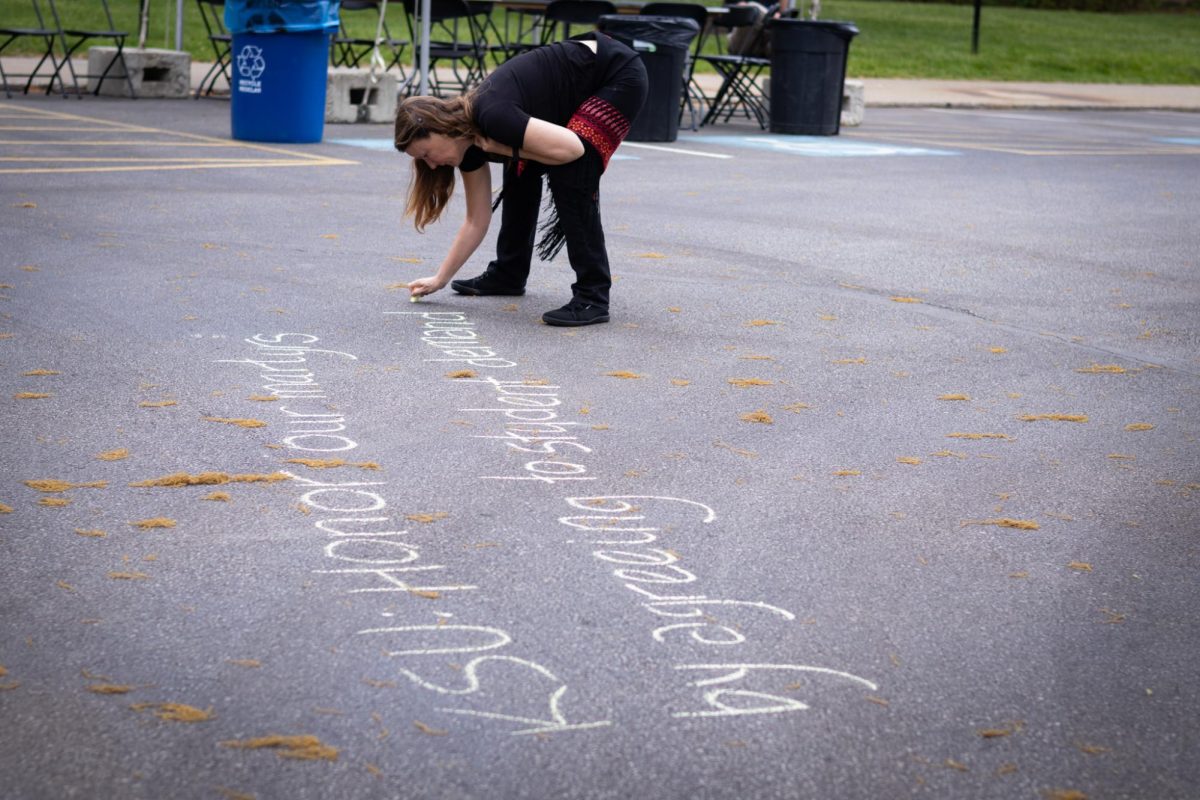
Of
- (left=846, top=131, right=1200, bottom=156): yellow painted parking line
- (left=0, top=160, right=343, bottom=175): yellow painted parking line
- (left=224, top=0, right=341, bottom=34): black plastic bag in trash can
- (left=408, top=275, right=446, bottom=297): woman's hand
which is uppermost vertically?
(left=224, top=0, right=341, bottom=34): black plastic bag in trash can

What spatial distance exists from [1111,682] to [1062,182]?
10.4 metres

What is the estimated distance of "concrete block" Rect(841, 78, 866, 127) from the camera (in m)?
17.8

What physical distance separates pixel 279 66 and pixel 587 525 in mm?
9294

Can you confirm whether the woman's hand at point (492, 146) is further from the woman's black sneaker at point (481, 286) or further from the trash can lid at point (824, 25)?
the trash can lid at point (824, 25)

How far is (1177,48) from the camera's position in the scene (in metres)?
37.1

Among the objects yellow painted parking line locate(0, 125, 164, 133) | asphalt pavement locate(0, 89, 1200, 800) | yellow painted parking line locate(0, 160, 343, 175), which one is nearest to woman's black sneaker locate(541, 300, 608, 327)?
asphalt pavement locate(0, 89, 1200, 800)

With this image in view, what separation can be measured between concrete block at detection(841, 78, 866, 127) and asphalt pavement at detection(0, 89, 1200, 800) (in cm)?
1010

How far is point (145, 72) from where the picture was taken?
1628 centimetres

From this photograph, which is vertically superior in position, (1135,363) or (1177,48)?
(1177,48)

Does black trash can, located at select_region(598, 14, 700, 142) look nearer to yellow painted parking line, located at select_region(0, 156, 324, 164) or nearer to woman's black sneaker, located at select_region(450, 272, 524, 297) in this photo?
yellow painted parking line, located at select_region(0, 156, 324, 164)

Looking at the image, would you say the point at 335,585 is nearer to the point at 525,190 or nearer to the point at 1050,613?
the point at 1050,613

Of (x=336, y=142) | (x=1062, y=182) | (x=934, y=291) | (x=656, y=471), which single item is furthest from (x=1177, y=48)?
(x=656, y=471)

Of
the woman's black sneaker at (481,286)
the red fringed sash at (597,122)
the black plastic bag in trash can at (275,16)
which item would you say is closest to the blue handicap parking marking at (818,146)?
the black plastic bag in trash can at (275,16)

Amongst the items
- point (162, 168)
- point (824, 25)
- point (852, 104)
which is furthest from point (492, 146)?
point (852, 104)
